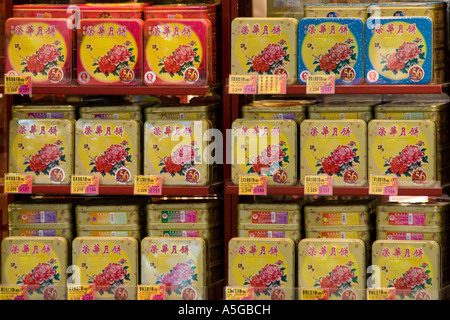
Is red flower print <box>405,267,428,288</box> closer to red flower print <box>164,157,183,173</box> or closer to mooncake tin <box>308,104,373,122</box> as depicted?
mooncake tin <box>308,104,373,122</box>

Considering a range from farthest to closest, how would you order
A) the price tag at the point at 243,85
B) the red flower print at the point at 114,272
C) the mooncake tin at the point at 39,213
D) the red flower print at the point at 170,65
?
the mooncake tin at the point at 39,213 < the red flower print at the point at 114,272 < the red flower print at the point at 170,65 < the price tag at the point at 243,85

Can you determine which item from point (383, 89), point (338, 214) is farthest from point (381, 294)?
point (383, 89)

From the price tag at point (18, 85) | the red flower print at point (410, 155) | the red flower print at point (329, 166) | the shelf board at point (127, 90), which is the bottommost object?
the red flower print at point (329, 166)

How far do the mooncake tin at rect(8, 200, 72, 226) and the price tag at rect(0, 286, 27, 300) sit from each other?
0.31 meters

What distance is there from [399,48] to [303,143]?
1.96 feet

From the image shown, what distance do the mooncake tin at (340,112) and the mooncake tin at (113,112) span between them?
2.68 feet

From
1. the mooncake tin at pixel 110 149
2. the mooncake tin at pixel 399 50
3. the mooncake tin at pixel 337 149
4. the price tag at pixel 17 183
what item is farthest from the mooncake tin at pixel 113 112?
the mooncake tin at pixel 399 50

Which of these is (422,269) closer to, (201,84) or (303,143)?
(303,143)

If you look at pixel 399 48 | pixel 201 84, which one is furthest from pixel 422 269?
pixel 201 84

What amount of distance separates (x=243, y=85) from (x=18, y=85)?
1.07m

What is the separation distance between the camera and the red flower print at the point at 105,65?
3.95m

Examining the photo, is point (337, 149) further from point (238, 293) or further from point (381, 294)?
point (238, 293)

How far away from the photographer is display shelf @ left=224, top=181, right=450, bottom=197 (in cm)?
372

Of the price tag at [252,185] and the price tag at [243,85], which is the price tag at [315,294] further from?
the price tag at [243,85]
